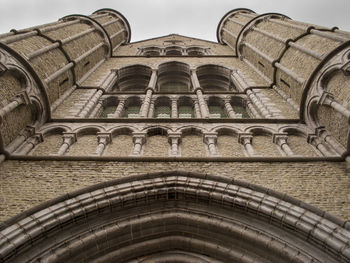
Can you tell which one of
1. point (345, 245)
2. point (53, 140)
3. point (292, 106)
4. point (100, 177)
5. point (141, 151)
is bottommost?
point (345, 245)

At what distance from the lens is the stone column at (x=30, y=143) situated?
6673mm

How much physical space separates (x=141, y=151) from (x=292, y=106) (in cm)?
489

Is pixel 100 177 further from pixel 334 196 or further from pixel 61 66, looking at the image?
pixel 61 66

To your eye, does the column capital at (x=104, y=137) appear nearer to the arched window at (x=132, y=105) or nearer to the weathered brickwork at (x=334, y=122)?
the arched window at (x=132, y=105)

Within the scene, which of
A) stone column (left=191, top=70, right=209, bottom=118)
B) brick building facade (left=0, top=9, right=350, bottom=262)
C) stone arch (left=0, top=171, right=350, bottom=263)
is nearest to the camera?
stone arch (left=0, top=171, right=350, bottom=263)

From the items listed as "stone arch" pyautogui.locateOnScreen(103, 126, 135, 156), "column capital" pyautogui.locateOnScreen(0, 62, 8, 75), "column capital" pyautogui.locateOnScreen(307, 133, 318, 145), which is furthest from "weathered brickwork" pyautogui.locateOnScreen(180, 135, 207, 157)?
"column capital" pyautogui.locateOnScreen(0, 62, 8, 75)

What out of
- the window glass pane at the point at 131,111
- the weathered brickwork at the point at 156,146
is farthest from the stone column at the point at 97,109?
the weathered brickwork at the point at 156,146

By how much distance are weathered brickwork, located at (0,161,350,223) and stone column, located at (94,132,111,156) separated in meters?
0.75

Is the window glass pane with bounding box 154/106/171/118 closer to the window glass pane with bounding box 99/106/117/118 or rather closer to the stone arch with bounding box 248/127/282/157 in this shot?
the window glass pane with bounding box 99/106/117/118

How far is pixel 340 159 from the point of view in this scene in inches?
243

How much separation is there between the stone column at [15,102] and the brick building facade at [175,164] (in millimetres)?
22

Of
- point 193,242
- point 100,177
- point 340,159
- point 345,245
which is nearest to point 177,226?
point 193,242

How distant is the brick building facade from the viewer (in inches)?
186

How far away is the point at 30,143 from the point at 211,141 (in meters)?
3.81
